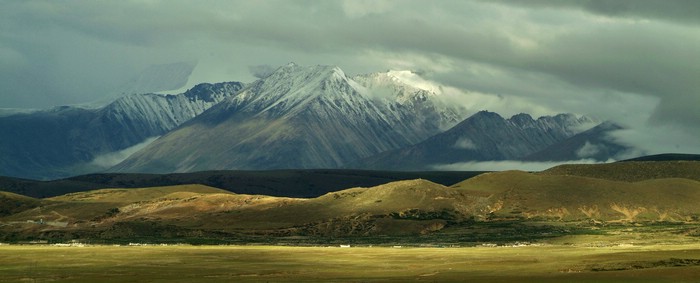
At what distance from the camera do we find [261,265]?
15138 cm

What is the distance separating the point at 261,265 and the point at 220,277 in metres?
23.7

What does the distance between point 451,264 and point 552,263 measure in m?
14.6

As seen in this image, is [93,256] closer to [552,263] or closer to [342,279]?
[342,279]

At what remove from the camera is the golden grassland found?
122 metres

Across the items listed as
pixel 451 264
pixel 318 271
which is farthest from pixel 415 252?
pixel 318 271

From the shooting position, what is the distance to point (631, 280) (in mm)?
112938

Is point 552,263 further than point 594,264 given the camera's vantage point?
Yes

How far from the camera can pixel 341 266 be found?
486 feet

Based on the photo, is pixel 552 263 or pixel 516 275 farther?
pixel 552 263

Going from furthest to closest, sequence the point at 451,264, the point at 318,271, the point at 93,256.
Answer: the point at 93,256 → the point at 451,264 → the point at 318,271

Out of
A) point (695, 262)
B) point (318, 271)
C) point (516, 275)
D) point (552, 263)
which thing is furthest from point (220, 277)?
point (695, 262)

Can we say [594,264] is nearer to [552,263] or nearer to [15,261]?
[552,263]

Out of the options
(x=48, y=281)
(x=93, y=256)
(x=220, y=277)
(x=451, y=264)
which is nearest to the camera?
(x=48, y=281)

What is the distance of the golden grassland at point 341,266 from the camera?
122 m
